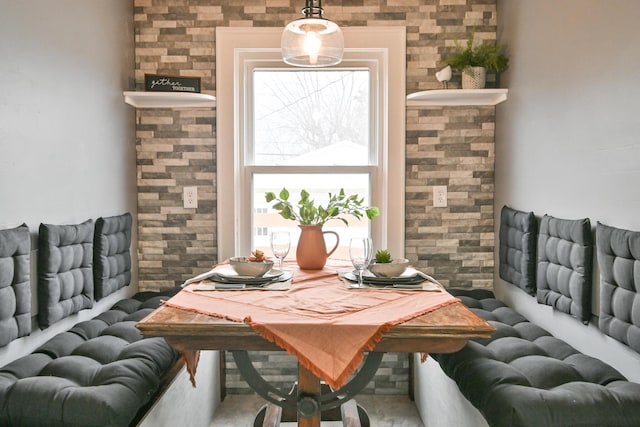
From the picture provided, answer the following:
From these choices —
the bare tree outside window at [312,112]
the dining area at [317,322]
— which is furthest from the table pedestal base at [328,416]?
the bare tree outside window at [312,112]

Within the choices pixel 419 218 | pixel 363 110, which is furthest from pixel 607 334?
pixel 363 110

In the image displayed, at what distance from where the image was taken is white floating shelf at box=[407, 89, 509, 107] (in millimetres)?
2994

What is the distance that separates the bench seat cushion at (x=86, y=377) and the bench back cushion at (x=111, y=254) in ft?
0.94

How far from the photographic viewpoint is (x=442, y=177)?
3.25 meters

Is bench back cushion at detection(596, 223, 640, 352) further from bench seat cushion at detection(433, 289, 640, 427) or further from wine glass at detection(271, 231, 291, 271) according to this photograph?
wine glass at detection(271, 231, 291, 271)

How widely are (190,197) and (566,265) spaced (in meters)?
2.02

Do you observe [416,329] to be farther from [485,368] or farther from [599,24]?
[599,24]

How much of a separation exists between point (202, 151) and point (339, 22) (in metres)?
1.07

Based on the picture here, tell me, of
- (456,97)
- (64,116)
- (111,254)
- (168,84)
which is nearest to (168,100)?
(168,84)

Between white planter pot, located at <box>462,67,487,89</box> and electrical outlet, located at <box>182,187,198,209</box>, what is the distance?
5.34 feet

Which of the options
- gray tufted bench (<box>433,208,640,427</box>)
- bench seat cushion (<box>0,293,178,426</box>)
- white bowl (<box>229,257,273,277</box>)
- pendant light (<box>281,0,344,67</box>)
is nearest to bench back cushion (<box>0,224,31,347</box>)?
bench seat cushion (<box>0,293,178,426</box>)

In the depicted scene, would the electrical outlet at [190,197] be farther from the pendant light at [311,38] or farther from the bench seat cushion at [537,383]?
the bench seat cushion at [537,383]

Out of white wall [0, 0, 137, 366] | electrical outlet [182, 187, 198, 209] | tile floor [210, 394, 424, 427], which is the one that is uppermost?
white wall [0, 0, 137, 366]

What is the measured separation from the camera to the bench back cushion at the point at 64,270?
2184mm
